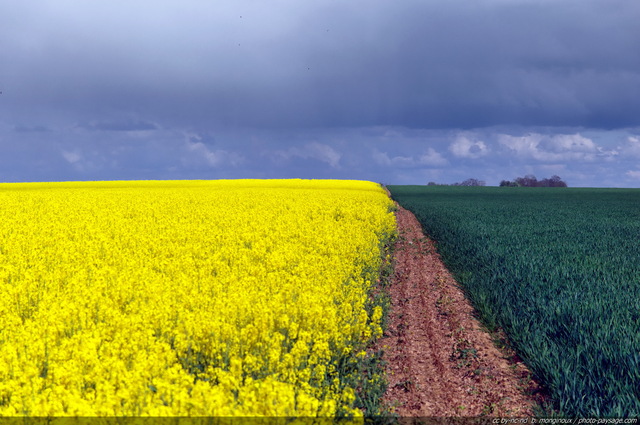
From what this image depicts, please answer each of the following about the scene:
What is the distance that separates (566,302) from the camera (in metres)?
9.45

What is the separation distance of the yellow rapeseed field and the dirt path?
0.78 m

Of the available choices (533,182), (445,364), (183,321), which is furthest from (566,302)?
(533,182)

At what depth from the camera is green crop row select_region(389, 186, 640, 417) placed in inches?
251

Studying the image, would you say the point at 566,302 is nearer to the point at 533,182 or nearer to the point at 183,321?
the point at 183,321

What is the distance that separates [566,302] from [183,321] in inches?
276

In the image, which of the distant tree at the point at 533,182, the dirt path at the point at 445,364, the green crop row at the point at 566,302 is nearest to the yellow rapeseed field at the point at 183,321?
the dirt path at the point at 445,364

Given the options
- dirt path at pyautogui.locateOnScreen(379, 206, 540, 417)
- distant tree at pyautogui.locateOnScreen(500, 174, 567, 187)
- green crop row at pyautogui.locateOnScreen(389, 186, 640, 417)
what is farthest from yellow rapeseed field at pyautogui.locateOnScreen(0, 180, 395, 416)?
distant tree at pyautogui.locateOnScreen(500, 174, 567, 187)

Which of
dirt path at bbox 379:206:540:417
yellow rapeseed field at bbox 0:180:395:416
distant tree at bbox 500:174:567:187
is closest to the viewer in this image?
yellow rapeseed field at bbox 0:180:395:416

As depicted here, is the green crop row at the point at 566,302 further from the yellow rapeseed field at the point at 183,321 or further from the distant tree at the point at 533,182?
the distant tree at the point at 533,182

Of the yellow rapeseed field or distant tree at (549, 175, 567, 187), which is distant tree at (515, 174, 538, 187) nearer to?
distant tree at (549, 175, 567, 187)

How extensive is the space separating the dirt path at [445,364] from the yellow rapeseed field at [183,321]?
0.78 m

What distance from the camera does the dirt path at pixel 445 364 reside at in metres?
6.80

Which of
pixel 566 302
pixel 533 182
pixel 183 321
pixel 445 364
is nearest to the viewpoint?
pixel 183 321

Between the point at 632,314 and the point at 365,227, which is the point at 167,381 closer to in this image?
the point at 632,314
